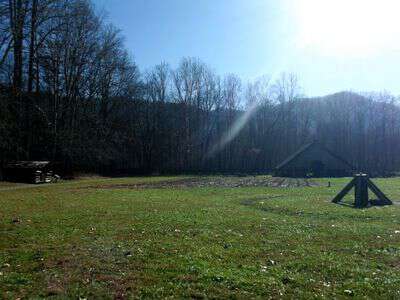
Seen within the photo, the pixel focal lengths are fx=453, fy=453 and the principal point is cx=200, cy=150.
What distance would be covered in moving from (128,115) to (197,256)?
60785 mm

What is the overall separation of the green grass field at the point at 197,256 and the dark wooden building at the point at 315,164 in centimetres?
4132

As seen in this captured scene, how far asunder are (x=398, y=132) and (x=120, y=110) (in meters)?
57.9

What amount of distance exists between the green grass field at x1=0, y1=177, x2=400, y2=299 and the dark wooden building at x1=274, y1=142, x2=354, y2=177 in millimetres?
41320

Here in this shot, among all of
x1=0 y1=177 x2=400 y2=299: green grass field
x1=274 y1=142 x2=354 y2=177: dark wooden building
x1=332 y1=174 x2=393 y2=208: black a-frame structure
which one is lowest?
x1=0 y1=177 x2=400 y2=299: green grass field

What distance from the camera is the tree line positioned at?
40906 millimetres

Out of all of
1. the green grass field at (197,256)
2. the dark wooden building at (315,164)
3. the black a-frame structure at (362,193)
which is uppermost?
the dark wooden building at (315,164)

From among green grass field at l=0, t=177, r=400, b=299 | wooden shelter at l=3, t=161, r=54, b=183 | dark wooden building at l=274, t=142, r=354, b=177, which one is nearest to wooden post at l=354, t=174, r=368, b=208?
green grass field at l=0, t=177, r=400, b=299

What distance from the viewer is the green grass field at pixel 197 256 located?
6.17 metres

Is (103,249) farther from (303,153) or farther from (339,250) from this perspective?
(303,153)

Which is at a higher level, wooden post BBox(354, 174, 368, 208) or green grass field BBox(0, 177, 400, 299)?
wooden post BBox(354, 174, 368, 208)

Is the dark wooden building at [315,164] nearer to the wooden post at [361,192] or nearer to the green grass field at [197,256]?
the wooden post at [361,192]

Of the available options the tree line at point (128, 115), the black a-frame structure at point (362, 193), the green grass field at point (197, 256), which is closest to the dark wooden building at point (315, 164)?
the tree line at point (128, 115)

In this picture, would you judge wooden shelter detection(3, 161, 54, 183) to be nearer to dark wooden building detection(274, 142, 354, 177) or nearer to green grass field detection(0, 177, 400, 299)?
green grass field detection(0, 177, 400, 299)

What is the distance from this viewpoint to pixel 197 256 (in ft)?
26.5
